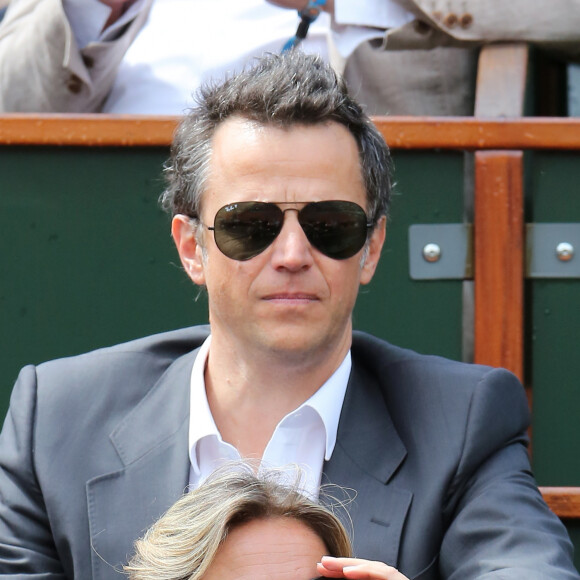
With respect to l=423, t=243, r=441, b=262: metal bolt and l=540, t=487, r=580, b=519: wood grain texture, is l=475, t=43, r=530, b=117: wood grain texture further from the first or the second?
l=540, t=487, r=580, b=519: wood grain texture

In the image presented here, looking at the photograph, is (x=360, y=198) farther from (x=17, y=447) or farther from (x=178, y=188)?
(x=17, y=447)

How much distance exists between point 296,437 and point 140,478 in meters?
0.30

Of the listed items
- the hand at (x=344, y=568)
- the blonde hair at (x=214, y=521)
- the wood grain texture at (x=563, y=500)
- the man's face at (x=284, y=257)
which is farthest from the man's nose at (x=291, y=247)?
the wood grain texture at (x=563, y=500)

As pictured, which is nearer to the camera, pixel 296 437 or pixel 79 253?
pixel 296 437

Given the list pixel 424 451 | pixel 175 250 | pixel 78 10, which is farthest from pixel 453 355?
pixel 78 10

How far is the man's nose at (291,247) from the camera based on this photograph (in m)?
1.98

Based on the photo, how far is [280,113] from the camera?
2.08m

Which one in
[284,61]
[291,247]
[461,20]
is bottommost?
[291,247]

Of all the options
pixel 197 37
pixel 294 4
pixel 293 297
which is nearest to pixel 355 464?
pixel 293 297

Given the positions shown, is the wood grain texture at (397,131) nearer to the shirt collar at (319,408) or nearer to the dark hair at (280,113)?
the dark hair at (280,113)

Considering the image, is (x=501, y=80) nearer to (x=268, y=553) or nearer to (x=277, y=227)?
(x=277, y=227)

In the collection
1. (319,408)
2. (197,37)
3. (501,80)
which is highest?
(197,37)

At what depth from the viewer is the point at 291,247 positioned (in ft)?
6.51

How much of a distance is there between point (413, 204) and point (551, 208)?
30cm
